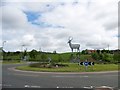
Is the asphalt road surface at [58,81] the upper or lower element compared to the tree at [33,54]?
lower

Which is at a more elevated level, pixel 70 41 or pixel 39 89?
pixel 70 41

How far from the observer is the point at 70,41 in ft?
198

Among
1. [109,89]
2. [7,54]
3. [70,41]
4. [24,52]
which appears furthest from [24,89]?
[7,54]

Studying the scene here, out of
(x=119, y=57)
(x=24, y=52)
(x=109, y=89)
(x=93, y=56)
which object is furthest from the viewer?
(x=24, y=52)

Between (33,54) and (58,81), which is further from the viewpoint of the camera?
(33,54)

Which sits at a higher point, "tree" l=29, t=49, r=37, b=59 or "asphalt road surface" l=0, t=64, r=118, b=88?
"tree" l=29, t=49, r=37, b=59

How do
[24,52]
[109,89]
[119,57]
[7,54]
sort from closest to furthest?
[109,89], [119,57], [24,52], [7,54]

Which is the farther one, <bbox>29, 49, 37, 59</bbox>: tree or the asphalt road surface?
<bbox>29, 49, 37, 59</bbox>: tree

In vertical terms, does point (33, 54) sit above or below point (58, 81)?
above

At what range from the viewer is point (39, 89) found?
15.7m

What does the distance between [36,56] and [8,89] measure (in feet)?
289

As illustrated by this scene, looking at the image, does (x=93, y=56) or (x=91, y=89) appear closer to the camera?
(x=91, y=89)

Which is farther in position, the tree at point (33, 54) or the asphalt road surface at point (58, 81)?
the tree at point (33, 54)

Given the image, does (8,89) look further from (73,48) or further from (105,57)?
(105,57)
